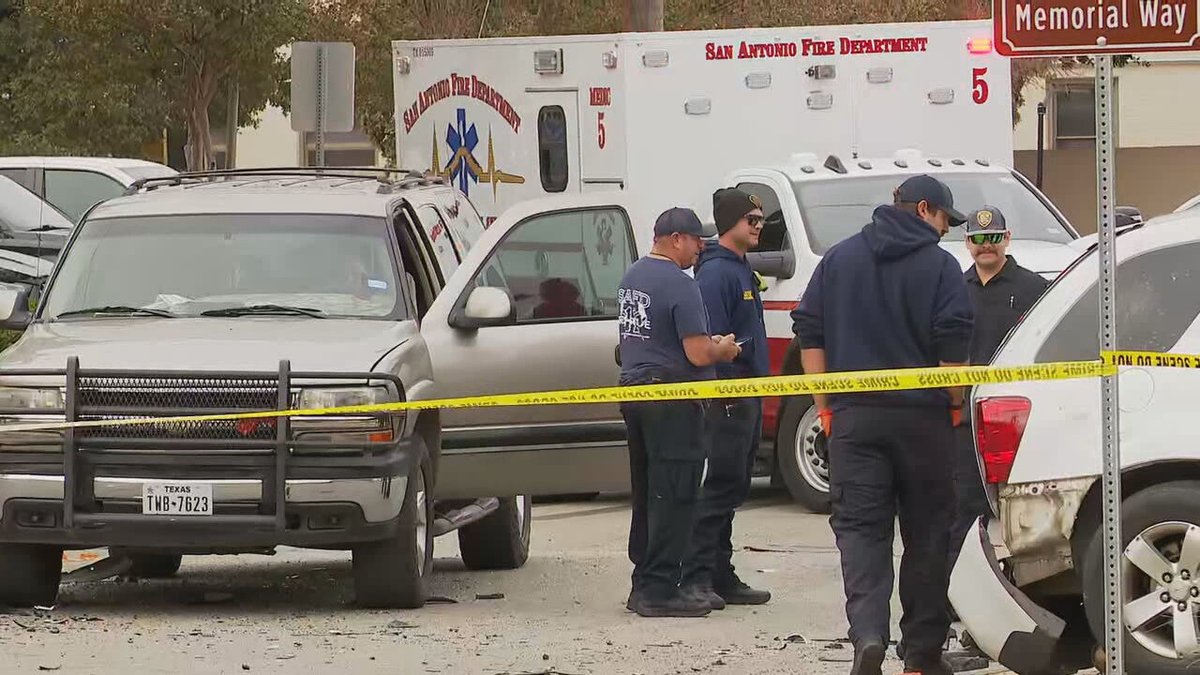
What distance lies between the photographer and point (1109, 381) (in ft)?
18.9

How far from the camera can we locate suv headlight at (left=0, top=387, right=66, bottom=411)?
9.21m

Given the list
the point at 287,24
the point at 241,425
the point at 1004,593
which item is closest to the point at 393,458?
the point at 241,425

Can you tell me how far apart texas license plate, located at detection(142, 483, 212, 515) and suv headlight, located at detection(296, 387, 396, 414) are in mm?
533

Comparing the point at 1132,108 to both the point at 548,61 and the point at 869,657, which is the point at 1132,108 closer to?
the point at 548,61

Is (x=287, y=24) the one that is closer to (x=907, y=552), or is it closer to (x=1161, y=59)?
(x=1161, y=59)

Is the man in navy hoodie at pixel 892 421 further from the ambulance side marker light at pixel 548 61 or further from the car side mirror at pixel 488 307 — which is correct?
the ambulance side marker light at pixel 548 61

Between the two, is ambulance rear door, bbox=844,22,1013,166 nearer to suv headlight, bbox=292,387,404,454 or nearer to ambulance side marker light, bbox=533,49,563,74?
ambulance side marker light, bbox=533,49,563,74

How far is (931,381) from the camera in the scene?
7.19 metres

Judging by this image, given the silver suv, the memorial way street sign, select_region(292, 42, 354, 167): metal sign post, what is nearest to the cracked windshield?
the silver suv

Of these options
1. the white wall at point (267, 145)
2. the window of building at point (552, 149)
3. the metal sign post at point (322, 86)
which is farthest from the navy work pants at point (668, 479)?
the white wall at point (267, 145)

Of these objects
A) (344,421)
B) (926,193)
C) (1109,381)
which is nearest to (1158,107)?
(344,421)

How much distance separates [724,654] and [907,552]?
1144 mm

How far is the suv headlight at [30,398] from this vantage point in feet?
30.2

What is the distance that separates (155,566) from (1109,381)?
A: 635cm
